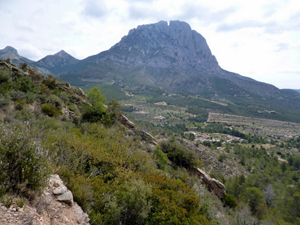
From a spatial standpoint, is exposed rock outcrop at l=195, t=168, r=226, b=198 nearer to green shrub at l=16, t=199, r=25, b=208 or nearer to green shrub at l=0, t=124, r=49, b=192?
green shrub at l=0, t=124, r=49, b=192

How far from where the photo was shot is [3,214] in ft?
9.09

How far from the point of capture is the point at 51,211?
3516 millimetres

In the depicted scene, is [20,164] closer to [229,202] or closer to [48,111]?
[48,111]

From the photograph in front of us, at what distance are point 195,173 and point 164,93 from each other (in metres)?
143

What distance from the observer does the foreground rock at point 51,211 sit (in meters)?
2.84

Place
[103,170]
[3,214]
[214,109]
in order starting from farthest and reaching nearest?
[214,109] → [103,170] → [3,214]

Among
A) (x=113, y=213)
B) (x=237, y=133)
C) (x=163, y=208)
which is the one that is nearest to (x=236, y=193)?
(x=163, y=208)

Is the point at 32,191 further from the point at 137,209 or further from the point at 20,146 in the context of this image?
the point at 137,209

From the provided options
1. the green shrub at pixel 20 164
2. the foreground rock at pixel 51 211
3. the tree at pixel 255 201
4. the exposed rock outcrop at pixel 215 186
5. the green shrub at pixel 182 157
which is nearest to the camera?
the foreground rock at pixel 51 211

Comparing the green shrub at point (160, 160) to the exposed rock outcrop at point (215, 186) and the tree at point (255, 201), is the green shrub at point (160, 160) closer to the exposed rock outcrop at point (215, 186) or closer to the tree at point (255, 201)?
the exposed rock outcrop at point (215, 186)

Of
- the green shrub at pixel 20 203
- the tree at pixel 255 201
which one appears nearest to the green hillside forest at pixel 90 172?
the green shrub at pixel 20 203

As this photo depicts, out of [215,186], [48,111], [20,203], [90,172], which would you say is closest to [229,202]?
[215,186]

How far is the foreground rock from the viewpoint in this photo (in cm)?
284

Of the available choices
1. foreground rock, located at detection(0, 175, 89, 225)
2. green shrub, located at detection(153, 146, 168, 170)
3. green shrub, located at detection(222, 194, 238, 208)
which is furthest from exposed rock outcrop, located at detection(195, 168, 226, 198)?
foreground rock, located at detection(0, 175, 89, 225)
